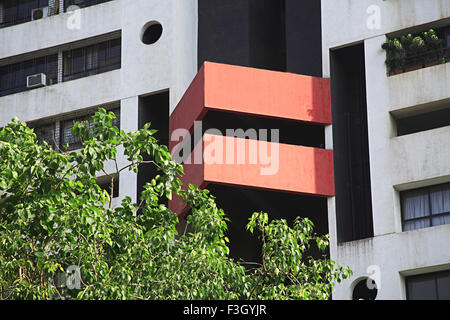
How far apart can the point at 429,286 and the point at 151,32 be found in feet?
45.6

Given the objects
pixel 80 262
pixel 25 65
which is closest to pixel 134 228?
pixel 80 262

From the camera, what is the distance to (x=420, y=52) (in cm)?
3100

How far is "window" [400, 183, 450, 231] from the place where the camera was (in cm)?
2933

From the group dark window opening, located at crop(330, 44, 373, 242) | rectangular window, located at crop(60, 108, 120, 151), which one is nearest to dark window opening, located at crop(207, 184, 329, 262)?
dark window opening, located at crop(330, 44, 373, 242)

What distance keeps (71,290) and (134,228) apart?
162cm

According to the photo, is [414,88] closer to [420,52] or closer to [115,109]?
[420,52]

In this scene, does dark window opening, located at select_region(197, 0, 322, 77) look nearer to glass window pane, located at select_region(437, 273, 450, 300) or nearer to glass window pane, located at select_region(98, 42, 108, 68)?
glass window pane, located at select_region(98, 42, 108, 68)

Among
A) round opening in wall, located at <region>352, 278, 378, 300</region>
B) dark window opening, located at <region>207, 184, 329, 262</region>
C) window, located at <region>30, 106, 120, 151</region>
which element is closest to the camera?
round opening in wall, located at <region>352, 278, 378, 300</region>

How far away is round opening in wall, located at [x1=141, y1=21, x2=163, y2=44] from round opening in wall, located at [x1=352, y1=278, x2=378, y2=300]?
12.1 metres

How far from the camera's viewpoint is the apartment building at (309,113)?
96.4ft

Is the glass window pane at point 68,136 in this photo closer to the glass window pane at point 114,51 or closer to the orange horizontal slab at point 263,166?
the glass window pane at point 114,51

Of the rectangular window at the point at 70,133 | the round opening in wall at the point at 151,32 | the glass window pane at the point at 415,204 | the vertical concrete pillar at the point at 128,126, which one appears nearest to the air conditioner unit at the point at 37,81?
the rectangular window at the point at 70,133

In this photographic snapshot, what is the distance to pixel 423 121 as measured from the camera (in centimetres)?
3148

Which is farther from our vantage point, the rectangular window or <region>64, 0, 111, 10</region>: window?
<region>64, 0, 111, 10</region>: window
